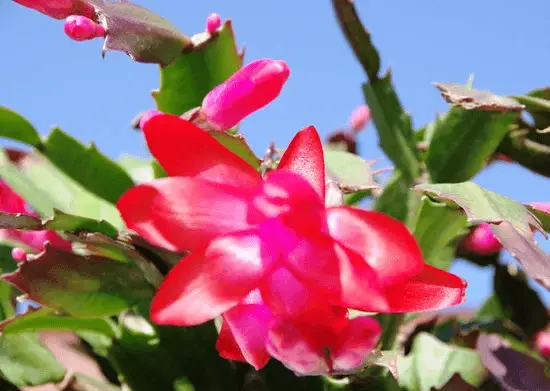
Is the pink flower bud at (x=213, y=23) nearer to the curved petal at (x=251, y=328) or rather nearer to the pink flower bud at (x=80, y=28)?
the pink flower bud at (x=80, y=28)

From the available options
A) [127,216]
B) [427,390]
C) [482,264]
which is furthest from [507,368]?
[127,216]

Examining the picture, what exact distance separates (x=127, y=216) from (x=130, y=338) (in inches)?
14.6

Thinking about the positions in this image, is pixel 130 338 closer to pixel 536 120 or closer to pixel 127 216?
pixel 127 216

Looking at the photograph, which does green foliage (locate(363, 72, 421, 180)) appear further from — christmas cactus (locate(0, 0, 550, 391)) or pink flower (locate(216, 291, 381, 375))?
pink flower (locate(216, 291, 381, 375))

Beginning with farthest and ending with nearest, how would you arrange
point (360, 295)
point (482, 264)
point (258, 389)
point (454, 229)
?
1. point (482, 264)
2. point (454, 229)
3. point (258, 389)
4. point (360, 295)

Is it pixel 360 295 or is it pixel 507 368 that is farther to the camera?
pixel 507 368

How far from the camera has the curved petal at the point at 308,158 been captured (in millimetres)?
506

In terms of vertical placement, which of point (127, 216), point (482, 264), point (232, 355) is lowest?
point (482, 264)

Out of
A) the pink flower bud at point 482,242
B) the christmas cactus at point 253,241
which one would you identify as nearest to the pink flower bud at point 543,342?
the christmas cactus at point 253,241

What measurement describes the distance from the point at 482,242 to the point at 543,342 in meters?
0.19

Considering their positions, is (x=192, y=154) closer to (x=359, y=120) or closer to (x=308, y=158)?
(x=308, y=158)

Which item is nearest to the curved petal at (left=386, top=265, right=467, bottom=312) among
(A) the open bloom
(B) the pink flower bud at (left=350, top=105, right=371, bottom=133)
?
(A) the open bloom

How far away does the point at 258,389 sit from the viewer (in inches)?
29.6

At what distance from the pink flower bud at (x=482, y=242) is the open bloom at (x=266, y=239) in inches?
25.2
